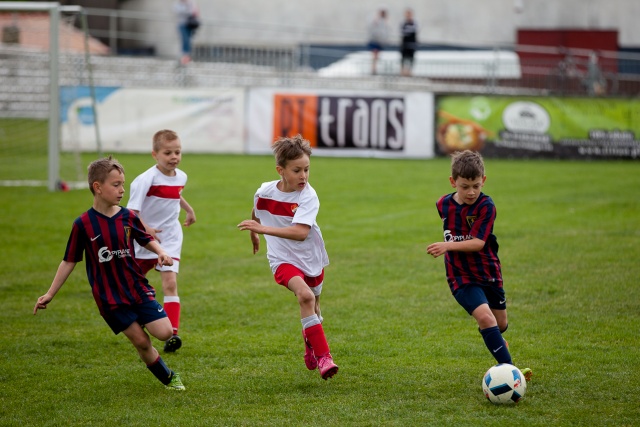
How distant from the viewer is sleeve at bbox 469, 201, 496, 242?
226 inches

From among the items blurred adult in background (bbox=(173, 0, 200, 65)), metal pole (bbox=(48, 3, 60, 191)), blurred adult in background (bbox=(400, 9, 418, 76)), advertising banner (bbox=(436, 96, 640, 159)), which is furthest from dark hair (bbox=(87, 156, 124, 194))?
blurred adult in background (bbox=(173, 0, 200, 65))

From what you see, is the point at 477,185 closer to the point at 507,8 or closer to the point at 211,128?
the point at 211,128

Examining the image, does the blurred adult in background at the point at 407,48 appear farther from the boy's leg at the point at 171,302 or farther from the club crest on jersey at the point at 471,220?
the club crest on jersey at the point at 471,220

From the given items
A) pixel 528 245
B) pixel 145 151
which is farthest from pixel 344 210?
pixel 145 151

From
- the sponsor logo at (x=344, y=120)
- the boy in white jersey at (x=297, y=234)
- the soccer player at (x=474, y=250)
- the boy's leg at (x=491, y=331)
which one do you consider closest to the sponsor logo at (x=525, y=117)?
the sponsor logo at (x=344, y=120)

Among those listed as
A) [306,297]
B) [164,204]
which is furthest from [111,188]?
[164,204]

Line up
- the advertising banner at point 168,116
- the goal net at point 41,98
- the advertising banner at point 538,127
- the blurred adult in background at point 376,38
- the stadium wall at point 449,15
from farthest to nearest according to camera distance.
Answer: the stadium wall at point 449,15, the blurred adult in background at point 376,38, the advertising banner at point 168,116, the advertising banner at point 538,127, the goal net at point 41,98

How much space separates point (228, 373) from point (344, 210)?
8603mm

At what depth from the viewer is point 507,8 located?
37375mm

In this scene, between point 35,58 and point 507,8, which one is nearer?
point 35,58

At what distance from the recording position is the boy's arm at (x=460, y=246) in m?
5.54

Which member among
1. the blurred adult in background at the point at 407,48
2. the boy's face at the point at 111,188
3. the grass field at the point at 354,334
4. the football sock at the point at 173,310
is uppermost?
the blurred adult in background at the point at 407,48

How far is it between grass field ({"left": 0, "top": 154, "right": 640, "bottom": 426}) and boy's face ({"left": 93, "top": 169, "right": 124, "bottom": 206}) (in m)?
1.34

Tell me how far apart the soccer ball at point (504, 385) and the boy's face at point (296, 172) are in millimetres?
1895
